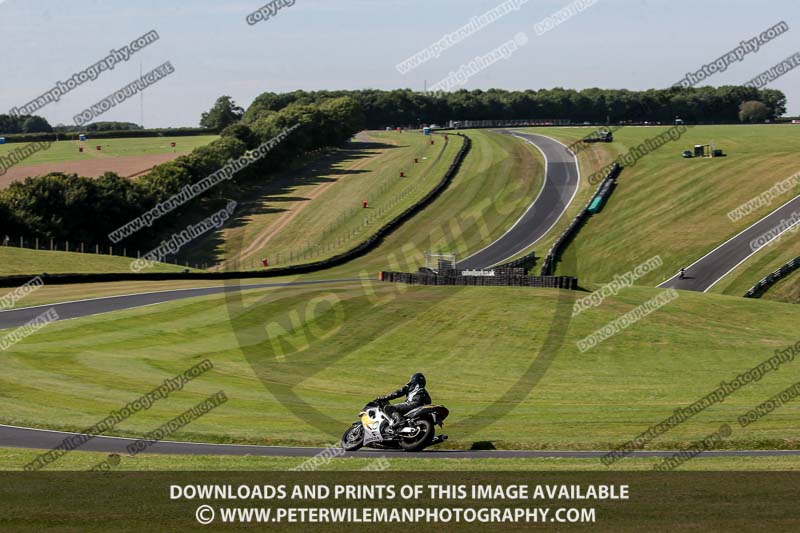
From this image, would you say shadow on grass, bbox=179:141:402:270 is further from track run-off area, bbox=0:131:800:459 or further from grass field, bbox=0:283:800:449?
grass field, bbox=0:283:800:449

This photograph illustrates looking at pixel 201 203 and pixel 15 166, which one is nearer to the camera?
pixel 201 203

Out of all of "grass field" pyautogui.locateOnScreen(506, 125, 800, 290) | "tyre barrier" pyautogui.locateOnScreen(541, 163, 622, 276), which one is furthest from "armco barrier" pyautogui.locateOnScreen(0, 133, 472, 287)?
"tyre barrier" pyautogui.locateOnScreen(541, 163, 622, 276)

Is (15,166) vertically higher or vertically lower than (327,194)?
higher

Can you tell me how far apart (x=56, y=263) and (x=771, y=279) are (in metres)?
51.4

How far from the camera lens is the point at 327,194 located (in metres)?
134

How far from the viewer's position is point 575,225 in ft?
299

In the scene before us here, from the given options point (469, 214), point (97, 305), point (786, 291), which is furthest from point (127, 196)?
point (786, 291)

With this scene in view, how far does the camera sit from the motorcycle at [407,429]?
74.0ft

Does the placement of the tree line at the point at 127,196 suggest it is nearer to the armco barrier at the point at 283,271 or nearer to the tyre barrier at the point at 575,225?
the armco barrier at the point at 283,271

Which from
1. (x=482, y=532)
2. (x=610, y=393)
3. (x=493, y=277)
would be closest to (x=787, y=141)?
(x=493, y=277)

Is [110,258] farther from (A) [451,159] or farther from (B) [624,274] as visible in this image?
(A) [451,159]

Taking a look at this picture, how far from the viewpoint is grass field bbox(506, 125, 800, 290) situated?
8050 cm

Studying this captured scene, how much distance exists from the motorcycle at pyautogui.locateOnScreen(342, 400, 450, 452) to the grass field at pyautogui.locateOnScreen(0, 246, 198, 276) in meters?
45.6

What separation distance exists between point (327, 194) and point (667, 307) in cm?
8811
